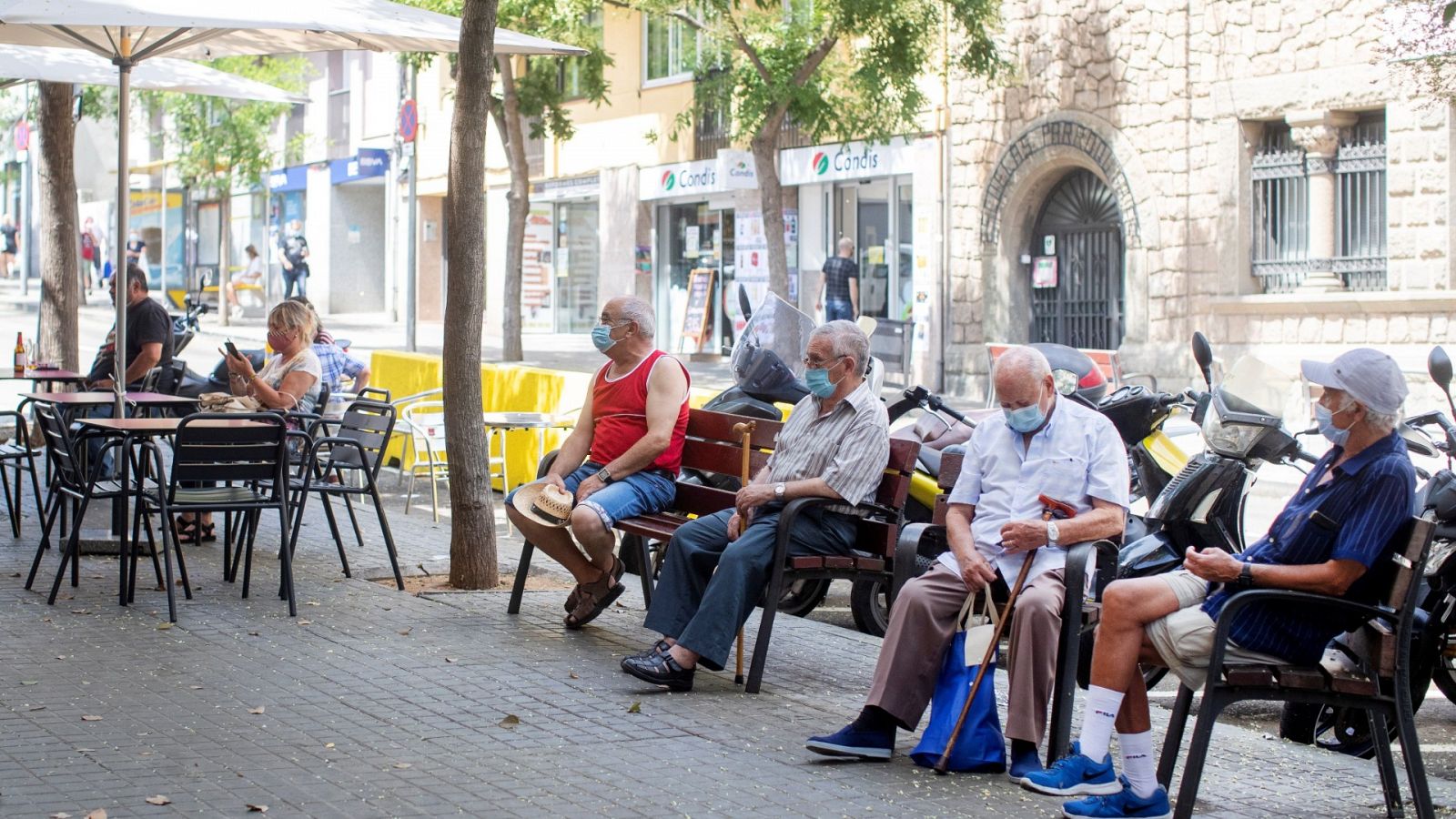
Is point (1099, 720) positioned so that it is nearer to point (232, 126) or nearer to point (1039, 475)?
point (1039, 475)

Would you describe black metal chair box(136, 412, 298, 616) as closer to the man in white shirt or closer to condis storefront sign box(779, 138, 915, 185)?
the man in white shirt

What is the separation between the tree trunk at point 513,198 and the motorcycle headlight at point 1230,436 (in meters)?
16.5

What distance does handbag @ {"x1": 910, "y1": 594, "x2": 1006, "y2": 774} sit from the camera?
5.62 m

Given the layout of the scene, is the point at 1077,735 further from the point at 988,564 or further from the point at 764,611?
the point at 764,611

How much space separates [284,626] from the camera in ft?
25.9

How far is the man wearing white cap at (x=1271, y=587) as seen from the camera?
4988 millimetres

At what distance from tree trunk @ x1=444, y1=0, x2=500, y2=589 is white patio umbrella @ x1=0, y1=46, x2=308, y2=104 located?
447 centimetres

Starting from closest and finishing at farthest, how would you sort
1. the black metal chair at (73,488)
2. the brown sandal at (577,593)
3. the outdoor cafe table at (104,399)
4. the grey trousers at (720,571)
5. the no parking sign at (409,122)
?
the grey trousers at (720,571) → the brown sandal at (577,593) → the black metal chair at (73,488) → the outdoor cafe table at (104,399) → the no parking sign at (409,122)

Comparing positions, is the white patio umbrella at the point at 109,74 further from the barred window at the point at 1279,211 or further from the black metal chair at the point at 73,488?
the barred window at the point at 1279,211

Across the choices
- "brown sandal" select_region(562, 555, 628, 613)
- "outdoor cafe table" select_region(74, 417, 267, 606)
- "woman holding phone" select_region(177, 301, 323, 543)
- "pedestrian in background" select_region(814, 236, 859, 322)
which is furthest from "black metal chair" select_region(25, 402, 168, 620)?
"pedestrian in background" select_region(814, 236, 859, 322)

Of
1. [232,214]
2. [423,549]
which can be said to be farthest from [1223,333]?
[232,214]

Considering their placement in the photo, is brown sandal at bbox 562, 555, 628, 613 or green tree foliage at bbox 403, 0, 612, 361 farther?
green tree foliage at bbox 403, 0, 612, 361

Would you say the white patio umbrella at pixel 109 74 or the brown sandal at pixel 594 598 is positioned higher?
the white patio umbrella at pixel 109 74

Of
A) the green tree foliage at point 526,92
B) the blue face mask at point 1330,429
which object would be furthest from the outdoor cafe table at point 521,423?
the green tree foliage at point 526,92
